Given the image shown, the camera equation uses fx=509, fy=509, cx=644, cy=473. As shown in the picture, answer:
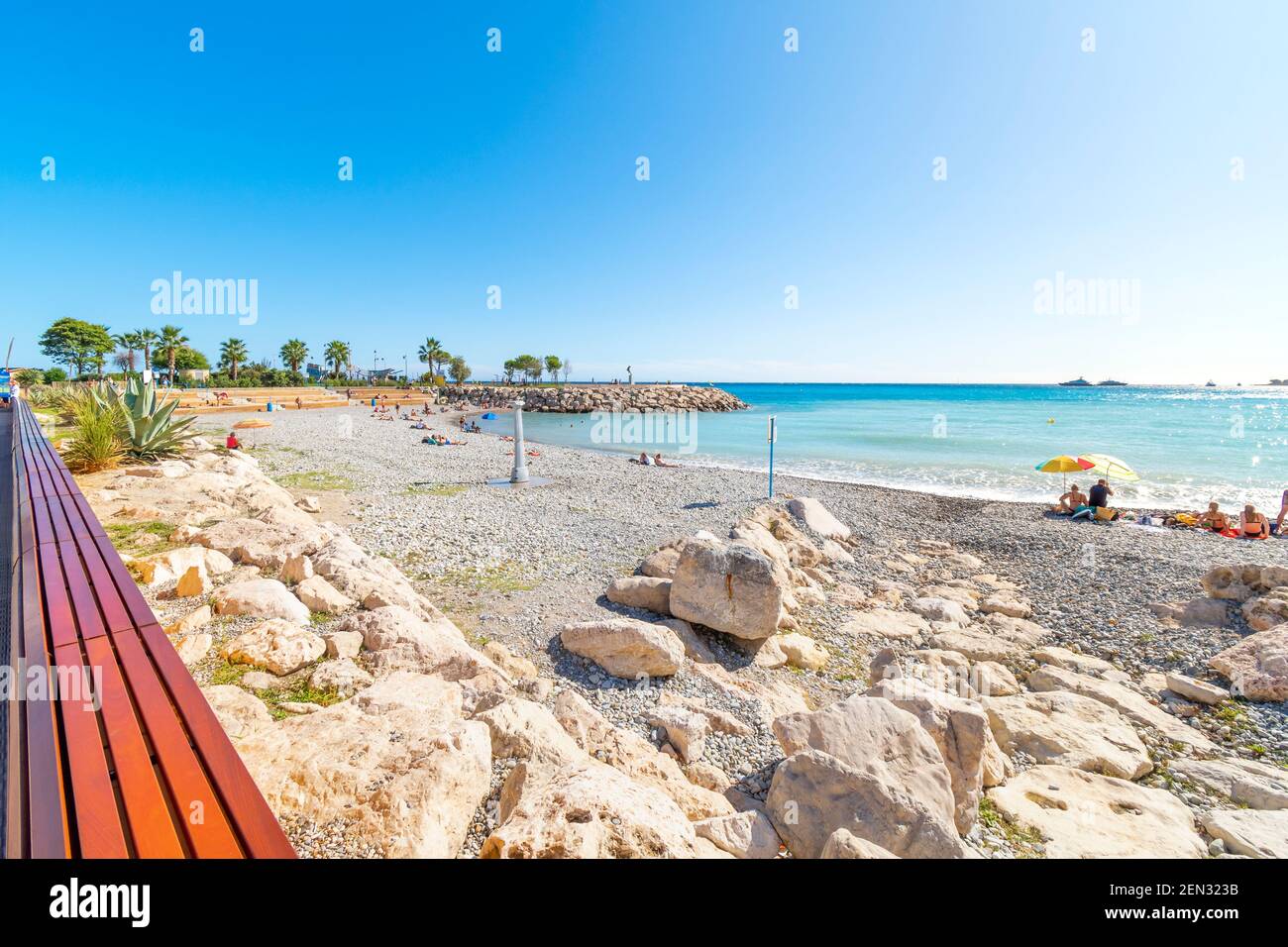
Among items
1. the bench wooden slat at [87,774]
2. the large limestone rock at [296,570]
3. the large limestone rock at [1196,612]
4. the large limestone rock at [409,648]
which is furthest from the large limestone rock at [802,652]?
the bench wooden slat at [87,774]

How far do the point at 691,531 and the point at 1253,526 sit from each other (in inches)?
518

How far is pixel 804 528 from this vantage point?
11008 mm

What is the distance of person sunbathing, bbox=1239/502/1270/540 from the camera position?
1171 centimetres

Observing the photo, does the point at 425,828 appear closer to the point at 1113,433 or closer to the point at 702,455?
the point at 702,455

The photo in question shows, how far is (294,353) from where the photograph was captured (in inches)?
2758

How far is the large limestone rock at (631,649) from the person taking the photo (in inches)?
203

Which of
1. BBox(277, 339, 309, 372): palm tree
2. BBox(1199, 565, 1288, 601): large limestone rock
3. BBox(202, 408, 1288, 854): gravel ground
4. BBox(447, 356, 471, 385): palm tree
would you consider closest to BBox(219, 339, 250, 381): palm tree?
BBox(277, 339, 309, 372): palm tree

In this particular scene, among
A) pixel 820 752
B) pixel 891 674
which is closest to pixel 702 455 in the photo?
pixel 891 674

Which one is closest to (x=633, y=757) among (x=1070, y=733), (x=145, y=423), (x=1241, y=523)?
(x=1070, y=733)

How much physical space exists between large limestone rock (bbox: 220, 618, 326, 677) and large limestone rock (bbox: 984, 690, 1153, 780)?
19.8 feet

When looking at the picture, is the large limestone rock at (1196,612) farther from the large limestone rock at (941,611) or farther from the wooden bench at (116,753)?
the wooden bench at (116,753)

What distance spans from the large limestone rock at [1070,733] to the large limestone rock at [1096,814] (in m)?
0.22
